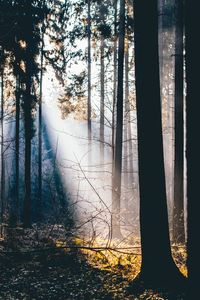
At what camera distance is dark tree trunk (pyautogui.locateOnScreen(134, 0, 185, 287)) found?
6848 mm

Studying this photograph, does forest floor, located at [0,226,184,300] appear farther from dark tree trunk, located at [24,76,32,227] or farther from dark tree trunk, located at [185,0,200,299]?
dark tree trunk, located at [24,76,32,227]

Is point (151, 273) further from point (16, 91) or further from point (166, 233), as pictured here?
point (16, 91)

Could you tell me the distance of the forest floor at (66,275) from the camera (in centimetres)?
712

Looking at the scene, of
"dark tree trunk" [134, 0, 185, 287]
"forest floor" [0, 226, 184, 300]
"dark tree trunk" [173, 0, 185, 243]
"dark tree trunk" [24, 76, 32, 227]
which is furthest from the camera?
"dark tree trunk" [24, 76, 32, 227]

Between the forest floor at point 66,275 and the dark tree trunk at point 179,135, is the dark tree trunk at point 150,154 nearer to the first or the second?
the forest floor at point 66,275

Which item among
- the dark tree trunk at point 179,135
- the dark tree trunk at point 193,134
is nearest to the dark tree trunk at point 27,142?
the dark tree trunk at point 179,135

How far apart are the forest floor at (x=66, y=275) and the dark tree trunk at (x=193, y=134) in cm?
145

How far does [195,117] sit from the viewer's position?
5.06m

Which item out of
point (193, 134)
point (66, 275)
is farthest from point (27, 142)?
point (193, 134)

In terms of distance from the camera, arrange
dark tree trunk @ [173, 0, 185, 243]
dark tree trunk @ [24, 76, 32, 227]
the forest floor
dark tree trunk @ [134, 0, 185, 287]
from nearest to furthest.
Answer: dark tree trunk @ [134, 0, 185, 287], the forest floor, dark tree trunk @ [173, 0, 185, 243], dark tree trunk @ [24, 76, 32, 227]

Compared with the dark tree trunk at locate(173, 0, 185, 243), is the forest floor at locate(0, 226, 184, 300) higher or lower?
lower

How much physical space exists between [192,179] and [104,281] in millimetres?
3516

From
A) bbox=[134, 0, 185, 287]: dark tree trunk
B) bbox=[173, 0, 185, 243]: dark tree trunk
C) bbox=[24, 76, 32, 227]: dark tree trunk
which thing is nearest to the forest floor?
bbox=[134, 0, 185, 287]: dark tree trunk

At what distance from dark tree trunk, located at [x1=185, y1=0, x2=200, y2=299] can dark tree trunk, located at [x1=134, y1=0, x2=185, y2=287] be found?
1674mm
